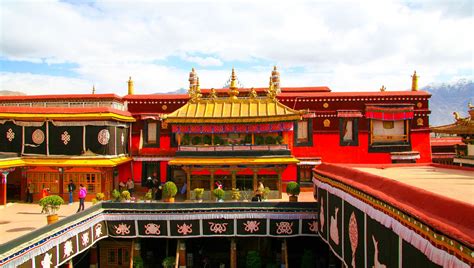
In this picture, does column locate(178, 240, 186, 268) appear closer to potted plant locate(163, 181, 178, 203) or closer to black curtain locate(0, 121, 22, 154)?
potted plant locate(163, 181, 178, 203)

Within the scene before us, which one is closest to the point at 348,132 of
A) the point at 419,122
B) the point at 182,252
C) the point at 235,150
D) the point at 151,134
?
the point at 419,122

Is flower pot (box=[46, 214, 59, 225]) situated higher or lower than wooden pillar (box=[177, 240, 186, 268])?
higher

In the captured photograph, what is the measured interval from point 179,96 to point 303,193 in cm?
1085

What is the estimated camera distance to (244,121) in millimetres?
21594

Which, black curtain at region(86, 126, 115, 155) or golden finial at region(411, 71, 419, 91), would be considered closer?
black curtain at region(86, 126, 115, 155)

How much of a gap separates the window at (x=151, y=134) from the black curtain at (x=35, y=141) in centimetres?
635

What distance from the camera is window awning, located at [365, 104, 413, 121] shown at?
23.8 meters

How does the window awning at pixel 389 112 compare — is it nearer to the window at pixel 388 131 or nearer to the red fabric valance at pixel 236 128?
the window at pixel 388 131

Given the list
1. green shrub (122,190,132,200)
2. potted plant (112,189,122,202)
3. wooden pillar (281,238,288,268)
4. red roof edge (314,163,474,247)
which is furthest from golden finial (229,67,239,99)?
red roof edge (314,163,474,247)

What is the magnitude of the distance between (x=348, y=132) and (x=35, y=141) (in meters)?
19.6

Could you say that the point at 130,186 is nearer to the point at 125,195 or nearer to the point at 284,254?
the point at 125,195

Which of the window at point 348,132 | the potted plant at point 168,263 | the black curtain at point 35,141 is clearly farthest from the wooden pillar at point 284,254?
the black curtain at point 35,141

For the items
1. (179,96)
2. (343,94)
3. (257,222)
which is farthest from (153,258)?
(343,94)

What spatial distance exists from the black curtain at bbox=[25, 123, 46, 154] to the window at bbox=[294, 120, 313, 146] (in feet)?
51.5
